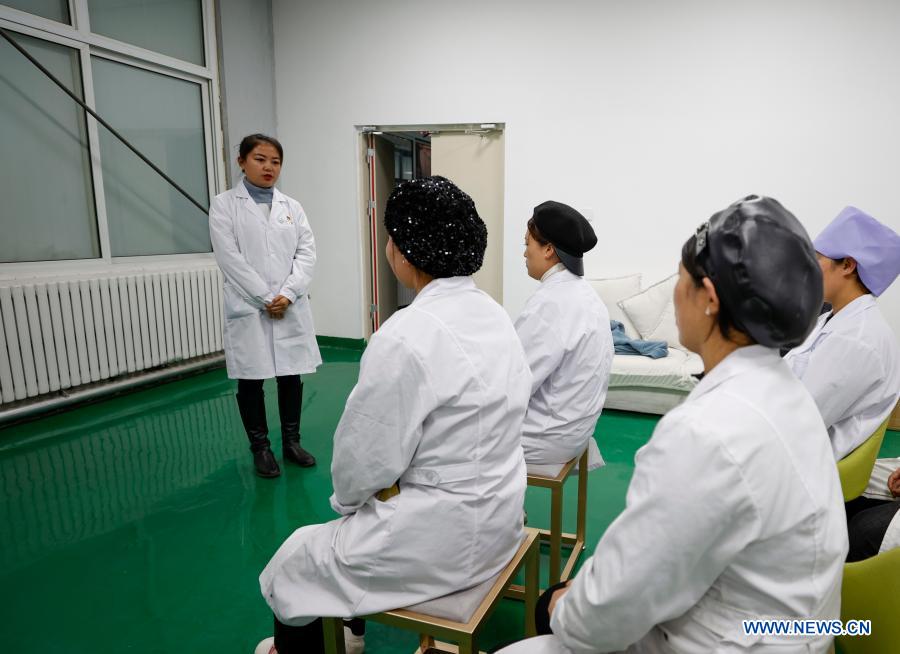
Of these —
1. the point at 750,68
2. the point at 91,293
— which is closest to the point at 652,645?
the point at 91,293

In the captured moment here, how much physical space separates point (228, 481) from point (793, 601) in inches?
102

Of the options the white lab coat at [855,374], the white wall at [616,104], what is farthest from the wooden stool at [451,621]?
the white wall at [616,104]

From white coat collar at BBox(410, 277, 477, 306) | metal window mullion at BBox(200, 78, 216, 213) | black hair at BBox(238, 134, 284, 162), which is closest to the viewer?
white coat collar at BBox(410, 277, 477, 306)

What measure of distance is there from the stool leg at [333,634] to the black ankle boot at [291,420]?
173cm

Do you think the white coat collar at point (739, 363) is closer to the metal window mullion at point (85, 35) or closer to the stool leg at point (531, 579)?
the stool leg at point (531, 579)

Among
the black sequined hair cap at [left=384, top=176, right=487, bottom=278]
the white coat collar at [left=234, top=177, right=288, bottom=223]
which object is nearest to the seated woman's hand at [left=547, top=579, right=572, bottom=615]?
the black sequined hair cap at [left=384, top=176, right=487, bottom=278]

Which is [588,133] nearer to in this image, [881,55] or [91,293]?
[881,55]

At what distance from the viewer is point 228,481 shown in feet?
9.13

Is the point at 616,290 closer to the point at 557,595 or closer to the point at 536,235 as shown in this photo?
the point at 536,235

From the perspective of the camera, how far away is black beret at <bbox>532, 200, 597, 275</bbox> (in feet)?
6.31

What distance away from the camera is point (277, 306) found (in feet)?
9.01

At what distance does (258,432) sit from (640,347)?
8.21 ft

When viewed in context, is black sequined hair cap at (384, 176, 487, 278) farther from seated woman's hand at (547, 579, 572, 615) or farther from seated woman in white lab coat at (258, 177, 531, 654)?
seated woman's hand at (547, 579, 572, 615)

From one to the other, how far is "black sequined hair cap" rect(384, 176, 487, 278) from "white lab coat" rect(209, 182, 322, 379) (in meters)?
1.65
